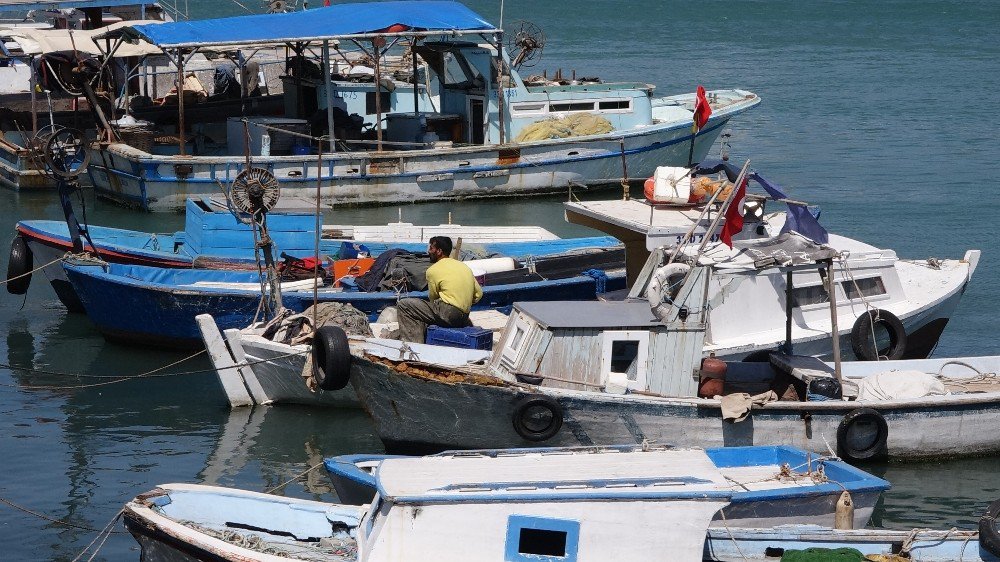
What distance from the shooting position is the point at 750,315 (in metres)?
14.6

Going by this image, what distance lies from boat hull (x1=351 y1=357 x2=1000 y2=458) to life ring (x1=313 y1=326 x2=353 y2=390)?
5.3 inches

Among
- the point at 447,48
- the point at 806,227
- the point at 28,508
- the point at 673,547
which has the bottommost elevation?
the point at 28,508

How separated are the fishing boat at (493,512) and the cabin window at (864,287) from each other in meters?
5.16

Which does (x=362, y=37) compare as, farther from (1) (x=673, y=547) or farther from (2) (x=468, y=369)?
(1) (x=673, y=547)

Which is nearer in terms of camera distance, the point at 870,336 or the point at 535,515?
the point at 535,515

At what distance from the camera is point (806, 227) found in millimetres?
15117

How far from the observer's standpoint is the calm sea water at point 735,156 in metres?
12.9

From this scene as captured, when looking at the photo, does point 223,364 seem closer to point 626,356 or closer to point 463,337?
point 463,337

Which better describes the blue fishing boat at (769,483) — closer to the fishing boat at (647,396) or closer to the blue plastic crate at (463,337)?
the fishing boat at (647,396)

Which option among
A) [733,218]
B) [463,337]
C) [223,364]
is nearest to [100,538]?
[223,364]

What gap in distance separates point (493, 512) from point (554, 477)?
602 millimetres

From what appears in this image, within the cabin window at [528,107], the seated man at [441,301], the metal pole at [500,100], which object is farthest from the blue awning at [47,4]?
the seated man at [441,301]

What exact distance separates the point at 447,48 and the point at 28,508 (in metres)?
15.7

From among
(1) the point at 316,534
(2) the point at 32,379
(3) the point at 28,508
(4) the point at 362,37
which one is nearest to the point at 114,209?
(4) the point at 362,37
